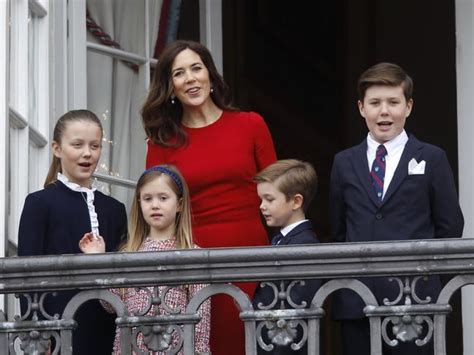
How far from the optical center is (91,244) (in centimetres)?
732

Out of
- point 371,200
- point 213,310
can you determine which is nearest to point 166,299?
point 213,310

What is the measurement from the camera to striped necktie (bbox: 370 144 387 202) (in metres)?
7.28

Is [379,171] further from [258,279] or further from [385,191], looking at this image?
[258,279]

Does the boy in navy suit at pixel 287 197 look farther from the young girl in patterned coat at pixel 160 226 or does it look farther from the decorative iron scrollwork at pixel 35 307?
the decorative iron scrollwork at pixel 35 307

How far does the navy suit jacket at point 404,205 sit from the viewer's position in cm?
722

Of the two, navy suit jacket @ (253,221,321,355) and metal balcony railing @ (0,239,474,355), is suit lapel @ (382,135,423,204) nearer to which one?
navy suit jacket @ (253,221,321,355)

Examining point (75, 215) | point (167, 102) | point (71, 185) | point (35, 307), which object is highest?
point (167, 102)

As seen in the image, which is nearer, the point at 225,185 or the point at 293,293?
the point at 293,293

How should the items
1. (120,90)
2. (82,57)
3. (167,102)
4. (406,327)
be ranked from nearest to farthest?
(406,327) → (167,102) → (82,57) → (120,90)

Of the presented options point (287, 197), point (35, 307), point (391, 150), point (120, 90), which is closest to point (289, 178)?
point (287, 197)

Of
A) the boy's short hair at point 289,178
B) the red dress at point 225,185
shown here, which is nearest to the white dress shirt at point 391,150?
the boy's short hair at point 289,178

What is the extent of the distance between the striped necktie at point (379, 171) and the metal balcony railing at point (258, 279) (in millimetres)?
555

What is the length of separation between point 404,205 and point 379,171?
18 cm

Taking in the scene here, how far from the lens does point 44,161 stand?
8430 millimetres
